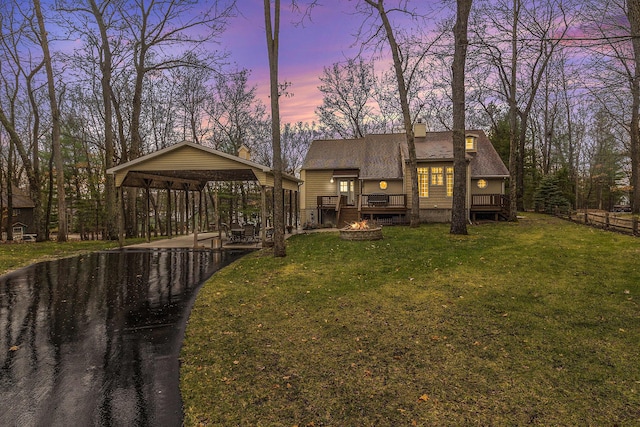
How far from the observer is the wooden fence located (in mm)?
12836

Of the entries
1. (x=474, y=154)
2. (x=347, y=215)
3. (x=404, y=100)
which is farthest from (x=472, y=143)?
(x=347, y=215)

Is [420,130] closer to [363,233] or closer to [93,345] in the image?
[363,233]

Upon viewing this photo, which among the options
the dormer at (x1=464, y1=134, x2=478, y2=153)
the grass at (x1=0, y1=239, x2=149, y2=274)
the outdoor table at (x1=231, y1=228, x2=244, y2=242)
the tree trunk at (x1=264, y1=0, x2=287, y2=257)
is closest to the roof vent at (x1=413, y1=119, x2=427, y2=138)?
the dormer at (x1=464, y1=134, x2=478, y2=153)

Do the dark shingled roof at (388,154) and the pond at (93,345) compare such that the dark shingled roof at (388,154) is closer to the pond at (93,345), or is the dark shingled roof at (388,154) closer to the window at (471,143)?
the window at (471,143)

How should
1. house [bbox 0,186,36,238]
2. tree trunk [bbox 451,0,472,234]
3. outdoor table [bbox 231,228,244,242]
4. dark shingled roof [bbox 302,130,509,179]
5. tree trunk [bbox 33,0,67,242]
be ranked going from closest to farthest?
tree trunk [bbox 451,0,472,234]
outdoor table [bbox 231,228,244,242]
tree trunk [bbox 33,0,67,242]
dark shingled roof [bbox 302,130,509,179]
house [bbox 0,186,36,238]

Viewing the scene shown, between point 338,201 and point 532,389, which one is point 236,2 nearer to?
point 338,201

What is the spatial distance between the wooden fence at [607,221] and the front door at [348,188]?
13.0 metres

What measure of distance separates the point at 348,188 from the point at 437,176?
6081mm

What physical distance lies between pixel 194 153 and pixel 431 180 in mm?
14191

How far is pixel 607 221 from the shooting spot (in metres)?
14.5

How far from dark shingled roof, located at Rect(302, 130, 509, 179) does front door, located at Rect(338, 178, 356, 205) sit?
99 cm

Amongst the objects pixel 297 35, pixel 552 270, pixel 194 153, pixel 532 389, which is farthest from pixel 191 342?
pixel 297 35

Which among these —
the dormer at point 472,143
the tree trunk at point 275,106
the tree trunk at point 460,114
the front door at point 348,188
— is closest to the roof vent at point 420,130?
the dormer at point 472,143

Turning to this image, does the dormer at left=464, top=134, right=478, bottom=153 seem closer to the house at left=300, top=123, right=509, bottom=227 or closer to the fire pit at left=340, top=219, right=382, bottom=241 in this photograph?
the house at left=300, top=123, right=509, bottom=227
